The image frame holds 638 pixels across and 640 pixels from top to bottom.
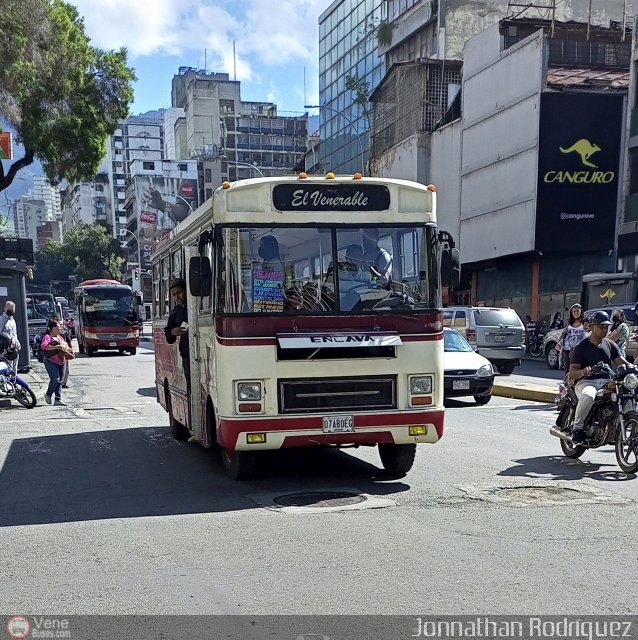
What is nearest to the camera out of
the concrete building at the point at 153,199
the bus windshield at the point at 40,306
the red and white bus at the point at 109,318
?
the red and white bus at the point at 109,318

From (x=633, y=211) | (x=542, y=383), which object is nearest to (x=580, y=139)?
(x=633, y=211)

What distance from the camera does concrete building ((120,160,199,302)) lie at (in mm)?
101875

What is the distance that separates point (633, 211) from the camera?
30297 millimetres

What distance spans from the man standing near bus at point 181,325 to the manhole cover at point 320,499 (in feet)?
8.65

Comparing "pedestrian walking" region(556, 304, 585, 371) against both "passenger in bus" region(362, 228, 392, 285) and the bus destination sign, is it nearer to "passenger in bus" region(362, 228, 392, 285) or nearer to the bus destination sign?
"passenger in bus" region(362, 228, 392, 285)

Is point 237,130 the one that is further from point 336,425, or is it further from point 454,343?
point 336,425

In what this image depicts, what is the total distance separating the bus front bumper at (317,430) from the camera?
709cm

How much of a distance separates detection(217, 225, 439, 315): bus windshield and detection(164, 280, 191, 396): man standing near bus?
2.25m

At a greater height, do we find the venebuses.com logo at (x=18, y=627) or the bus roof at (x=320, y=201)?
the bus roof at (x=320, y=201)

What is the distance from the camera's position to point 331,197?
746 cm

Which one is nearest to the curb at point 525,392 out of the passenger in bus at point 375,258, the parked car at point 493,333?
Answer: the parked car at point 493,333

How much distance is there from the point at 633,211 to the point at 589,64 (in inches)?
367

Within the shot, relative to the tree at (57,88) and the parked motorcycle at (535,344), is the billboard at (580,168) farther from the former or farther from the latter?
the tree at (57,88)

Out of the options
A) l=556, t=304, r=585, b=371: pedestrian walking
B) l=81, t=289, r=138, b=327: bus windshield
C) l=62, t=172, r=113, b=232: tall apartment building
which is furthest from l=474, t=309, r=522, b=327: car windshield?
l=62, t=172, r=113, b=232: tall apartment building
